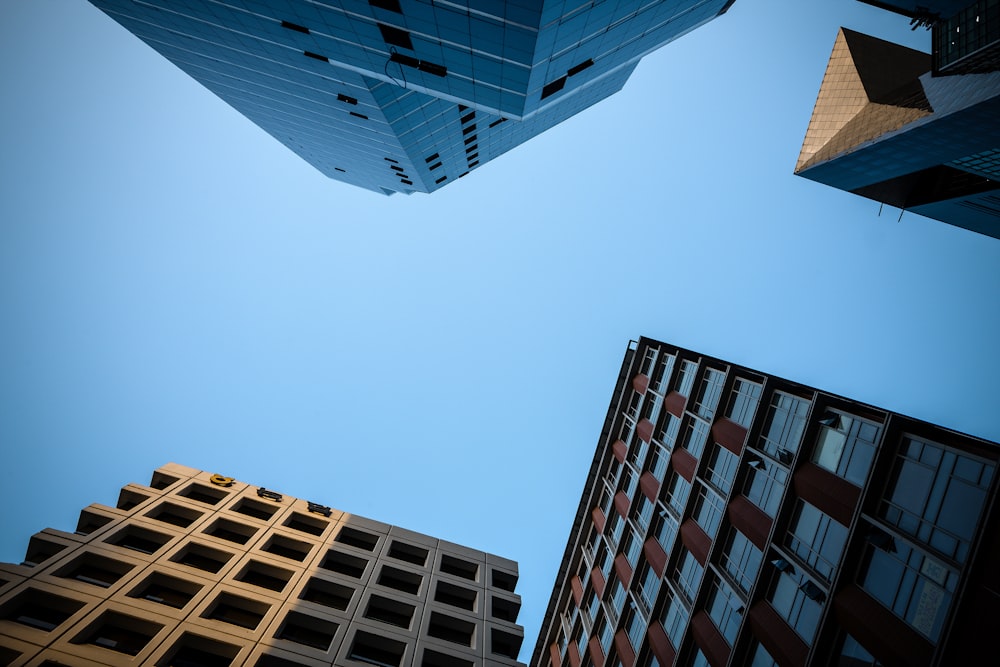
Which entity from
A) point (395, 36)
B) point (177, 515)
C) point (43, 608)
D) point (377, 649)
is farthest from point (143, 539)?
point (395, 36)

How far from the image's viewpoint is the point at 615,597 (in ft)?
122

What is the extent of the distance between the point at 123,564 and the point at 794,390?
38911 mm

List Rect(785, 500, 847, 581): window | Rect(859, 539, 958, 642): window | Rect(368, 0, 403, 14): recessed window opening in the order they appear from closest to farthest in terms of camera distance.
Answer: Rect(859, 539, 958, 642): window → Rect(785, 500, 847, 581): window → Rect(368, 0, 403, 14): recessed window opening

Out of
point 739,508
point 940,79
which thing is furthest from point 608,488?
point 940,79

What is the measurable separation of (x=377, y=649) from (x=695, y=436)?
24011 mm

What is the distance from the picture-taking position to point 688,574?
28594mm

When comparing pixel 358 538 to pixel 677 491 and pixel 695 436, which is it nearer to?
pixel 677 491

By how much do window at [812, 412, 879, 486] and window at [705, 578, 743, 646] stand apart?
25.2 ft

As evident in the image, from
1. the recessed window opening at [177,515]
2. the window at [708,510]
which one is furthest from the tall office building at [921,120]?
the recessed window opening at [177,515]

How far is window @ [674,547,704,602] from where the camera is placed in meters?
27.4

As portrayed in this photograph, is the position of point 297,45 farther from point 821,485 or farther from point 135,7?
point 821,485

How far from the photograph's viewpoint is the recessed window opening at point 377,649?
30.3 metres

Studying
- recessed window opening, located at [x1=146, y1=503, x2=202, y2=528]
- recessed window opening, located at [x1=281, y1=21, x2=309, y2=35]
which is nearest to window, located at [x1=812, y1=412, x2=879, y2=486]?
recessed window opening, located at [x1=281, y1=21, x2=309, y2=35]

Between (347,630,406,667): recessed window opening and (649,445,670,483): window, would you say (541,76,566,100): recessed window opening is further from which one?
(347,630,406,667): recessed window opening
